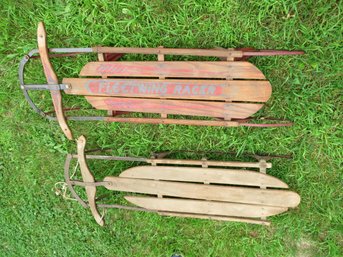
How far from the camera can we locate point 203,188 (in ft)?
11.4

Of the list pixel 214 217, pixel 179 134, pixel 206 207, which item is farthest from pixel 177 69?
pixel 214 217

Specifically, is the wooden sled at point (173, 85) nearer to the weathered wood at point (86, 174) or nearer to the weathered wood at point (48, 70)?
the weathered wood at point (48, 70)

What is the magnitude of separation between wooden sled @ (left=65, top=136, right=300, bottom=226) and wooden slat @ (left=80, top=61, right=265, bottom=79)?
85cm

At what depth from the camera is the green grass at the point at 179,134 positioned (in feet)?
10.9

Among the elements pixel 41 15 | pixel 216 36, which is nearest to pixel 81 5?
pixel 41 15

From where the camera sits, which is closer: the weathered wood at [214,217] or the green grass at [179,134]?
the green grass at [179,134]

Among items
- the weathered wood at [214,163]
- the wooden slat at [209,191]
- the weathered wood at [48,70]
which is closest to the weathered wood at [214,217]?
the wooden slat at [209,191]

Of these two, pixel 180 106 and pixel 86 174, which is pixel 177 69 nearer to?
pixel 180 106

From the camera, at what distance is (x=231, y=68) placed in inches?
120

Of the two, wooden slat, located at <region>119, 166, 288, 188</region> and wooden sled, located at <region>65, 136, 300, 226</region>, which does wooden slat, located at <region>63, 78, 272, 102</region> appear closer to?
wooden sled, located at <region>65, 136, 300, 226</region>

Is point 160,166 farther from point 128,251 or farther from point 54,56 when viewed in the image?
point 54,56

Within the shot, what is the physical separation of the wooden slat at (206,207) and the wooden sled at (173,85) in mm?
974

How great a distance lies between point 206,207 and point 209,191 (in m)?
0.22

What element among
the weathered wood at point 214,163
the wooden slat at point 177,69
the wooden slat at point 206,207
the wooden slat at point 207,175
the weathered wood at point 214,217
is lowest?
the weathered wood at point 214,217
